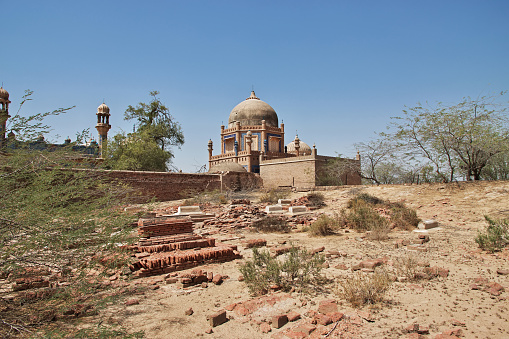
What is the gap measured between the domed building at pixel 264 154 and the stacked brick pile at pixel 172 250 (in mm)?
17903

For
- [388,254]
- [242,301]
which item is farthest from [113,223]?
[388,254]

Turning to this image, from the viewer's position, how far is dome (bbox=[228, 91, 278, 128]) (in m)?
37.3

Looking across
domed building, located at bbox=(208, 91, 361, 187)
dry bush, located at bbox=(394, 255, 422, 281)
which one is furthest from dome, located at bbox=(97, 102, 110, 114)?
dry bush, located at bbox=(394, 255, 422, 281)

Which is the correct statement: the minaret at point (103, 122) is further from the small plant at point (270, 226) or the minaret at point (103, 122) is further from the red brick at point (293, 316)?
the red brick at point (293, 316)

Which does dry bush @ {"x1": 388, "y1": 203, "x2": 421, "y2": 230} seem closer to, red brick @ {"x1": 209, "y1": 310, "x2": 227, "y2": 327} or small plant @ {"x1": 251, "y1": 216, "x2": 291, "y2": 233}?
small plant @ {"x1": 251, "y1": 216, "x2": 291, "y2": 233}

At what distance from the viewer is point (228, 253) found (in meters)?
7.16

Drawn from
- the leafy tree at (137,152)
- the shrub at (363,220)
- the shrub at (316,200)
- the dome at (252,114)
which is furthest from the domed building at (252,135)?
the shrub at (363,220)

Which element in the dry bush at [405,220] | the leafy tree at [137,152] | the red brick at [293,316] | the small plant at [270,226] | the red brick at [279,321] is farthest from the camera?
the leafy tree at [137,152]

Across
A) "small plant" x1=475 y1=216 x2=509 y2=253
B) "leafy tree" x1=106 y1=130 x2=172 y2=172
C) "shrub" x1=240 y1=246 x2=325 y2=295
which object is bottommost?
"shrub" x1=240 y1=246 x2=325 y2=295

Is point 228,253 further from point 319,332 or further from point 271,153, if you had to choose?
point 271,153

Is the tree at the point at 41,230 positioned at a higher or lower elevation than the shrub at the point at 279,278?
higher

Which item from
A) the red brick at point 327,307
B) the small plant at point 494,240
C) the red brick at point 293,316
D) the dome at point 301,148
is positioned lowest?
the red brick at point 293,316

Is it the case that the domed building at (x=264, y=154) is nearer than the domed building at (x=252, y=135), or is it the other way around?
the domed building at (x=264, y=154)

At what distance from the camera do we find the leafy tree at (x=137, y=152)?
24969mm
